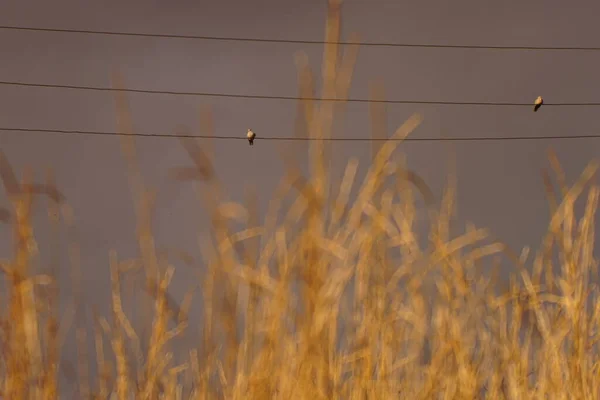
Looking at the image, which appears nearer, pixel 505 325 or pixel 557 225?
pixel 557 225

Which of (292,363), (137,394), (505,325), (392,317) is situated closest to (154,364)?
(137,394)

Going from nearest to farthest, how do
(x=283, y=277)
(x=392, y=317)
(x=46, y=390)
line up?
(x=283, y=277) → (x=46, y=390) → (x=392, y=317)

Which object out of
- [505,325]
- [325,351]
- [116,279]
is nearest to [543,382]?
[505,325]

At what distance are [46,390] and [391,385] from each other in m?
0.55

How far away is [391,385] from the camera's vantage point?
4.63 ft

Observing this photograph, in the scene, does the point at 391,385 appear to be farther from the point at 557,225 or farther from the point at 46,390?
the point at 46,390

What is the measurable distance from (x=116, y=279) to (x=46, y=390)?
199mm

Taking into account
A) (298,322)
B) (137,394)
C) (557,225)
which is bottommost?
(137,394)

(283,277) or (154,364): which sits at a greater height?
(283,277)

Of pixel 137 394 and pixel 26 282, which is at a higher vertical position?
pixel 26 282

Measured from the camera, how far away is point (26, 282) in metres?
Result: 1.25

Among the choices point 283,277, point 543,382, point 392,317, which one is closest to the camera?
point 283,277

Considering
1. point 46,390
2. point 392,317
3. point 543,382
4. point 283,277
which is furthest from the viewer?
point 543,382

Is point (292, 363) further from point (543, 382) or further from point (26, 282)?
point (543, 382)
